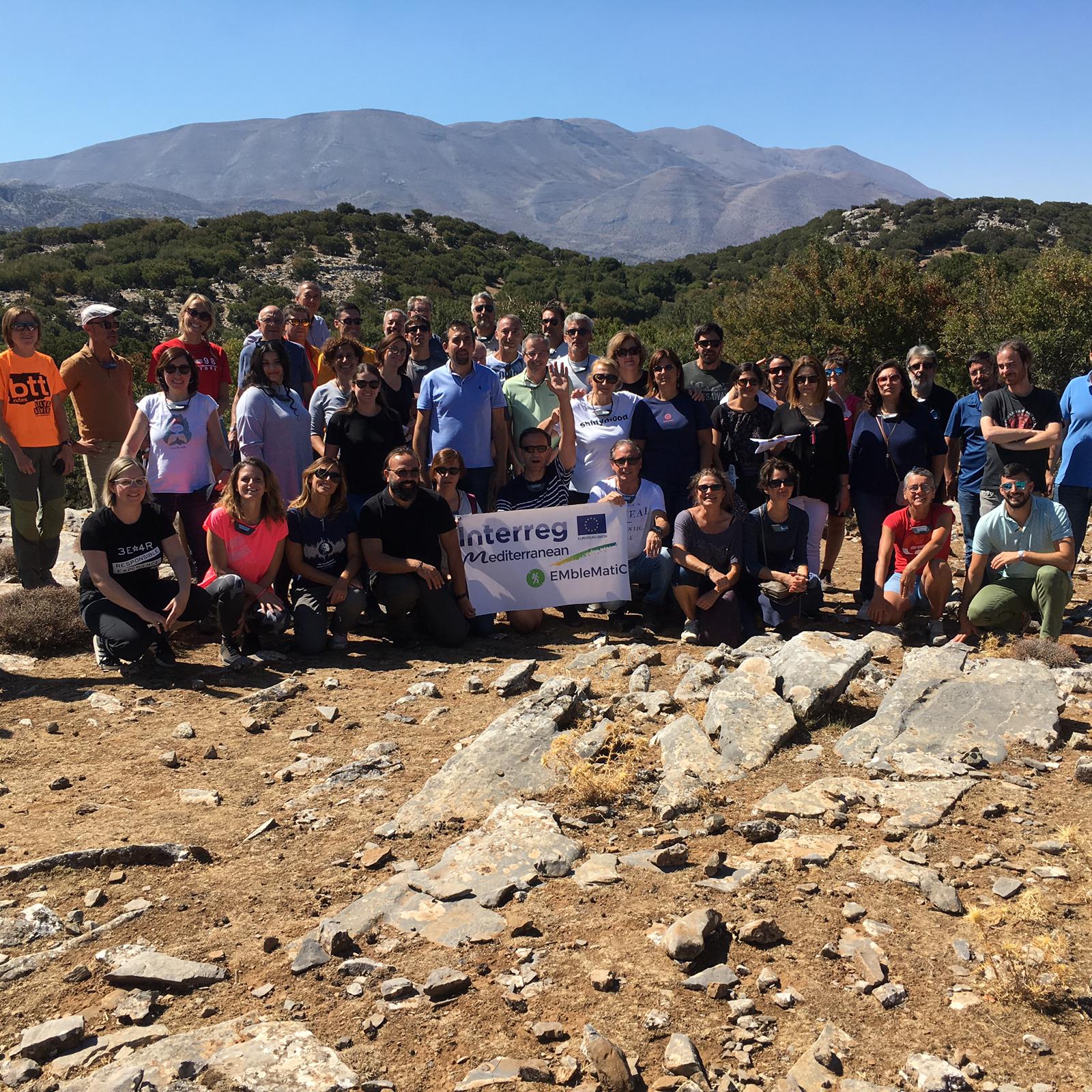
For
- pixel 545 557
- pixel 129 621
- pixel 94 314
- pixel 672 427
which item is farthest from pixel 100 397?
pixel 672 427

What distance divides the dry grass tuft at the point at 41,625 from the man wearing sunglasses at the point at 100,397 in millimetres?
1121

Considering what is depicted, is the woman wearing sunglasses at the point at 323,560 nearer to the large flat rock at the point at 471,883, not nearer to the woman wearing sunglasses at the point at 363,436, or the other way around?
the woman wearing sunglasses at the point at 363,436

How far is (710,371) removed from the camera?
898 centimetres

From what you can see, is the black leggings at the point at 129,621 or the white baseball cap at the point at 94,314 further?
the white baseball cap at the point at 94,314

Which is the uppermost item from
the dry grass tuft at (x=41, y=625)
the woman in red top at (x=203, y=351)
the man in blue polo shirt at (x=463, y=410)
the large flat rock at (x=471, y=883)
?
the woman in red top at (x=203, y=351)

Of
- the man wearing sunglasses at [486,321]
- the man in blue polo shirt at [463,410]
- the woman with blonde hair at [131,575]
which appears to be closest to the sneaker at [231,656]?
the woman with blonde hair at [131,575]

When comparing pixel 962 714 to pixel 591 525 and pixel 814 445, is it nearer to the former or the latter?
pixel 814 445

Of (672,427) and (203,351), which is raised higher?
(203,351)

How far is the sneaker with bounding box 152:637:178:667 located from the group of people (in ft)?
0.07

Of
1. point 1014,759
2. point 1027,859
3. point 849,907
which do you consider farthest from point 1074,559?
point 849,907

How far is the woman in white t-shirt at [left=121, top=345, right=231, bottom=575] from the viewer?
26.8 ft

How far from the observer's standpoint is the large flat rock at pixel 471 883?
4.17m

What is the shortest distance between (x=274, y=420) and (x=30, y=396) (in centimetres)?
219

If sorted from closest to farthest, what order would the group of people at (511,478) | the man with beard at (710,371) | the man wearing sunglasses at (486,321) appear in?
the group of people at (511,478) → the man with beard at (710,371) → the man wearing sunglasses at (486,321)
